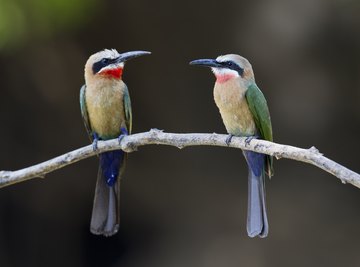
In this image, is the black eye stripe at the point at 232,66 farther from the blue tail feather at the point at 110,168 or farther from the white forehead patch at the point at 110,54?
the blue tail feather at the point at 110,168

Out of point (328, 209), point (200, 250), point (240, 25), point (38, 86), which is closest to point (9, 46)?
point (38, 86)

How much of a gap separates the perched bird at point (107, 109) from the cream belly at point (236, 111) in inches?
18.8

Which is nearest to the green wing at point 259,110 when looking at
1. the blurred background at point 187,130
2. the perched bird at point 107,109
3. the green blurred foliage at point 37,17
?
the perched bird at point 107,109

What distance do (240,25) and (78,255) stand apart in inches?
79.9

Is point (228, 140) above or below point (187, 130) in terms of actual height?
above

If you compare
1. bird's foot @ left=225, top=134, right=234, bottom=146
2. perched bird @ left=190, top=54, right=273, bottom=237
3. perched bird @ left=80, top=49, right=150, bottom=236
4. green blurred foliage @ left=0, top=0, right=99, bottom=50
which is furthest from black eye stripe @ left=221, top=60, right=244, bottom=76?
green blurred foliage @ left=0, top=0, right=99, bottom=50

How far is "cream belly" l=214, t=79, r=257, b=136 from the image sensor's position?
2988 mm

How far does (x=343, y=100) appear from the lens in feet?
16.2

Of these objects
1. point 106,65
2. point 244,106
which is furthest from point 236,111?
point 106,65

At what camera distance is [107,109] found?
326cm

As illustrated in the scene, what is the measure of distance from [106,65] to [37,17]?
4.00 feet

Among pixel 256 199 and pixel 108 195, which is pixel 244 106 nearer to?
pixel 256 199

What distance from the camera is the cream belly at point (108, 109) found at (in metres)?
3.26

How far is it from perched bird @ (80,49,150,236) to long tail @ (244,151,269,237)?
1.92ft
